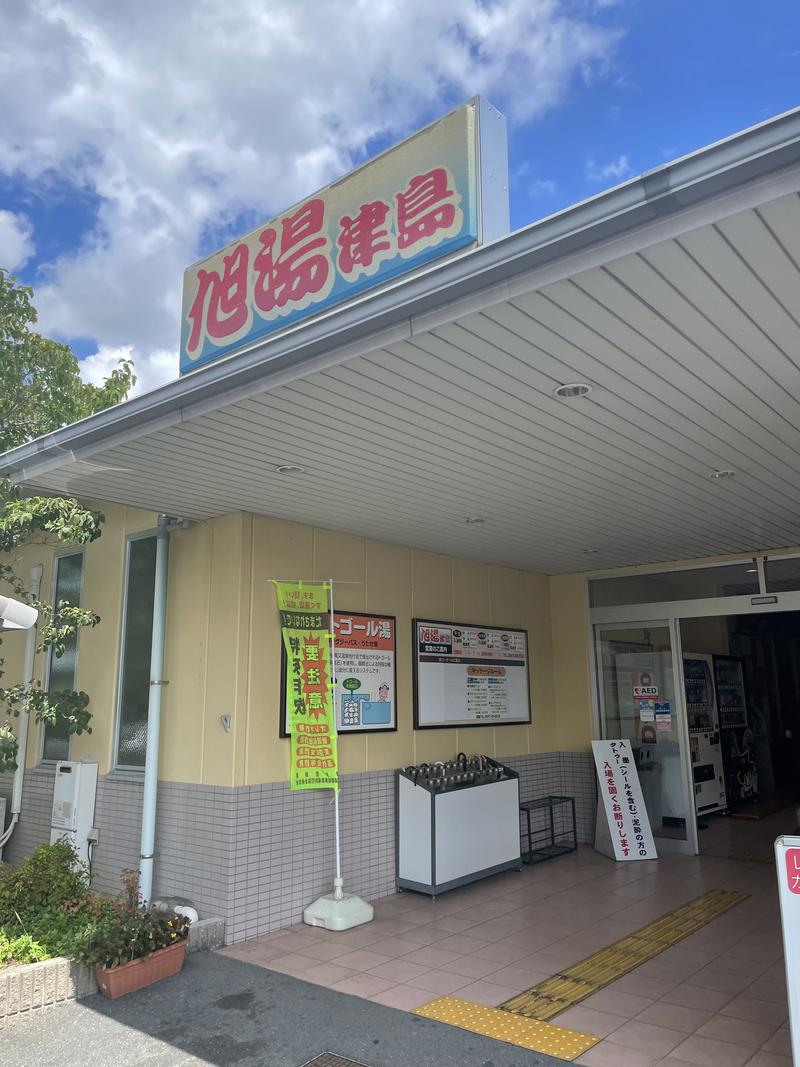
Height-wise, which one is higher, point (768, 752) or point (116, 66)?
point (116, 66)

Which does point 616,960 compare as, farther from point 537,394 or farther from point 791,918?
point 537,394

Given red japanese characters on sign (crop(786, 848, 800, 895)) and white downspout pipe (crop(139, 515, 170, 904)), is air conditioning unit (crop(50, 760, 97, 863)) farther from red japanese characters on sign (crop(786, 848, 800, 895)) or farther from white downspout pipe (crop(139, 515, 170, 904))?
red japanese characters on sign (crop(786, 848, 800, 895))

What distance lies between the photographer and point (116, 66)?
18.0 ft

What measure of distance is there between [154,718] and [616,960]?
10.5 ft

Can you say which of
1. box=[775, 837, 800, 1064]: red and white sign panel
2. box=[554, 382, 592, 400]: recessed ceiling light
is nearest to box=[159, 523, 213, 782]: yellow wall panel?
box=[554, 382, 592, 400]: recessed ceiling light

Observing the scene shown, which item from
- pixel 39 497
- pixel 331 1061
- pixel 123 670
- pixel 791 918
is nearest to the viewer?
pixel 791 918

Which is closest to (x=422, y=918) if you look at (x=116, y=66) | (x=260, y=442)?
(x=260, y=442)

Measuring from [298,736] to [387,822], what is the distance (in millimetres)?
1180

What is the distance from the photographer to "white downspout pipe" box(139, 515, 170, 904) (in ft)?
16.3

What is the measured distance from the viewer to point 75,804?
18.2ft

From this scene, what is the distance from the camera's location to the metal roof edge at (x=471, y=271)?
1920 millimetres

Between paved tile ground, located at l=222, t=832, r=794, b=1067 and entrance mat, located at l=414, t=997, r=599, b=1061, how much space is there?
0.08 m

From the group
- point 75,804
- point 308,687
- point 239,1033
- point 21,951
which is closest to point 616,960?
point 239,1033

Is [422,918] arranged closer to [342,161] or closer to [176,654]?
[176,654]
